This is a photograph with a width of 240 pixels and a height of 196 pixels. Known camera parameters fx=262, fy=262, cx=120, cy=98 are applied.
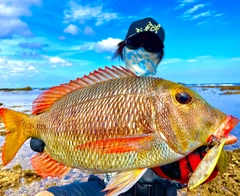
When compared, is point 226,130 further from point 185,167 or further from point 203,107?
point 185,167

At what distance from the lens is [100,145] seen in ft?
6.08

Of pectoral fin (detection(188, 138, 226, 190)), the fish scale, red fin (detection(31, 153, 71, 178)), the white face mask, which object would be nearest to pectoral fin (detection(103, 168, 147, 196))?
the fish scale

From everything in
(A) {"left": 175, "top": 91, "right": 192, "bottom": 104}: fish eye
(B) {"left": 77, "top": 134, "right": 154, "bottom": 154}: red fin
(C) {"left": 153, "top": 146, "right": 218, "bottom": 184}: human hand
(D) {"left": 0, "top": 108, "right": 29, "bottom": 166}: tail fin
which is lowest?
(C) {"left": 153, "top": 146, "right": 218, "bottom": 184}: human hand

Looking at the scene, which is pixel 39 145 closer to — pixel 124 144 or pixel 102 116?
pixel 102 116

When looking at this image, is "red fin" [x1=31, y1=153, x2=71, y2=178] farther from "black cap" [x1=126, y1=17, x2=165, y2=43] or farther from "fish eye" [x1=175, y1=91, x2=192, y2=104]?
"black cap" [x1=126, y1=17, x2=165, y2=43]

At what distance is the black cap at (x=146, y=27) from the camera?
351 centimetres

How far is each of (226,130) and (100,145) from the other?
89 centimetres

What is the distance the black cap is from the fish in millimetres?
1551

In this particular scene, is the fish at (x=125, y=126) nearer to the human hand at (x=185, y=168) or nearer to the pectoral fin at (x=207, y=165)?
the pectoral fin at (x=207, y=165)

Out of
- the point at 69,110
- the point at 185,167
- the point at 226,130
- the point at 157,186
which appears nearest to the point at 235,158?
the point at 157,186

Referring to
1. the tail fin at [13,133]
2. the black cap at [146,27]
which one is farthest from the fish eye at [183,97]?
the black cap at [146,27]

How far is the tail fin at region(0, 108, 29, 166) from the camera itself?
2.31 metres

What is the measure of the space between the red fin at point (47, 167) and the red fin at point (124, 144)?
51 centimetres

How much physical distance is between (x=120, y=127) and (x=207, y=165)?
647mm
